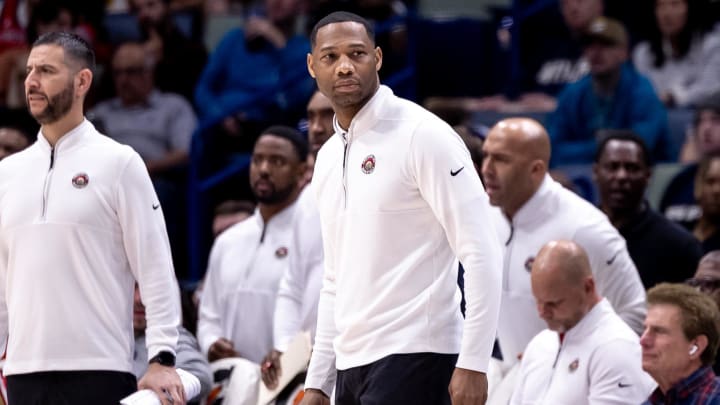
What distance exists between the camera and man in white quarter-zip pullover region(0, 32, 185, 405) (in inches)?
186

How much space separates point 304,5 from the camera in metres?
10.1

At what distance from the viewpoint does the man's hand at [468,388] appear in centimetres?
390

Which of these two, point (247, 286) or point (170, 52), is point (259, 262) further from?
point (170, 52)

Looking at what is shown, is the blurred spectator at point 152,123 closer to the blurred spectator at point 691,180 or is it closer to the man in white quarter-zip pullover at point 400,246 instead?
the blurred spectator at point 691,180

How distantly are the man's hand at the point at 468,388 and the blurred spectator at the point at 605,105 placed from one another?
4.53m

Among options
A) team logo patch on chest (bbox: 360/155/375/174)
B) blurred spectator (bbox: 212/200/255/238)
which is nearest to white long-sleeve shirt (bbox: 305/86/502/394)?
team logo patch on chest (bbox: 360/155/375/174)

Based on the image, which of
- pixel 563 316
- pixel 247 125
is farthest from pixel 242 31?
pixel 563 316

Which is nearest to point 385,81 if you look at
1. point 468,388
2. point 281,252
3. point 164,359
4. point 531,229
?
point 281,252

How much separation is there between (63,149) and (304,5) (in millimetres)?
5358

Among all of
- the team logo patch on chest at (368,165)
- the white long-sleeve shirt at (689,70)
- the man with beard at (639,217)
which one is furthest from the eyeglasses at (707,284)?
the white long-sleeve shirt at (689,70)

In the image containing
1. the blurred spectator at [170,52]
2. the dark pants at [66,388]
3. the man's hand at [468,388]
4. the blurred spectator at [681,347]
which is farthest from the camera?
the blurred spectator at [170,52]

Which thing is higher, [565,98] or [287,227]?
[565,98]

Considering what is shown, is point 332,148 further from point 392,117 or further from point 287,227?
point 287,227

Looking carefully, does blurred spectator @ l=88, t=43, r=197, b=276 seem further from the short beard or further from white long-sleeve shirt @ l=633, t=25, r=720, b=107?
the short beard
